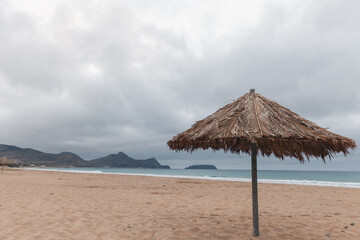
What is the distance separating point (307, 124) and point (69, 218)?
5734 mm

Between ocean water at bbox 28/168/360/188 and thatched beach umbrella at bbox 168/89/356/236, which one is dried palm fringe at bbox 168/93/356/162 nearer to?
Result: thatched beach umbrella at bbox 168/89/356/236

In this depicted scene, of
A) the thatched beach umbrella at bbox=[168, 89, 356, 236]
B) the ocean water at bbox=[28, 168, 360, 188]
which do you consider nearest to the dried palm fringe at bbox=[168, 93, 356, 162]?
the thatched beach umbrella at bbox=[168, 89, 356, 236]

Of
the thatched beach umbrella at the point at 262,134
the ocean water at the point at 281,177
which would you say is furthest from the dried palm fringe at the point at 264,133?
the ocean water at the point at 281,177

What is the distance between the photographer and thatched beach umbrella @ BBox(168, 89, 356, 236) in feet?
12.0

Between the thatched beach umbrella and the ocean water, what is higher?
the thatched beach umbrella

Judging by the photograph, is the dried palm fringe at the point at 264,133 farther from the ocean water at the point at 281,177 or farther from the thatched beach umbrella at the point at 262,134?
the ocean water at the point at 281,177

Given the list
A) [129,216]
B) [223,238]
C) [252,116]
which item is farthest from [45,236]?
[252,116]

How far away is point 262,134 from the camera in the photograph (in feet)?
11.4

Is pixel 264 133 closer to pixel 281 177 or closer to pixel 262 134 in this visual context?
pixel 262 134

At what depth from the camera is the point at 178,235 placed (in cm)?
498

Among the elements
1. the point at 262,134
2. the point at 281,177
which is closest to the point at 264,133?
the point at 262,134

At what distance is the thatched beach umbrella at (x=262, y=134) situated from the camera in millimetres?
3658

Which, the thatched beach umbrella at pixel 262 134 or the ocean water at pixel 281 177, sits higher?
the thatched beach umbrella at pixel 262 134

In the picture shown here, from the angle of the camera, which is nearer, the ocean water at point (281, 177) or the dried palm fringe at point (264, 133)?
the dried palm fringe at point (264, 133)
